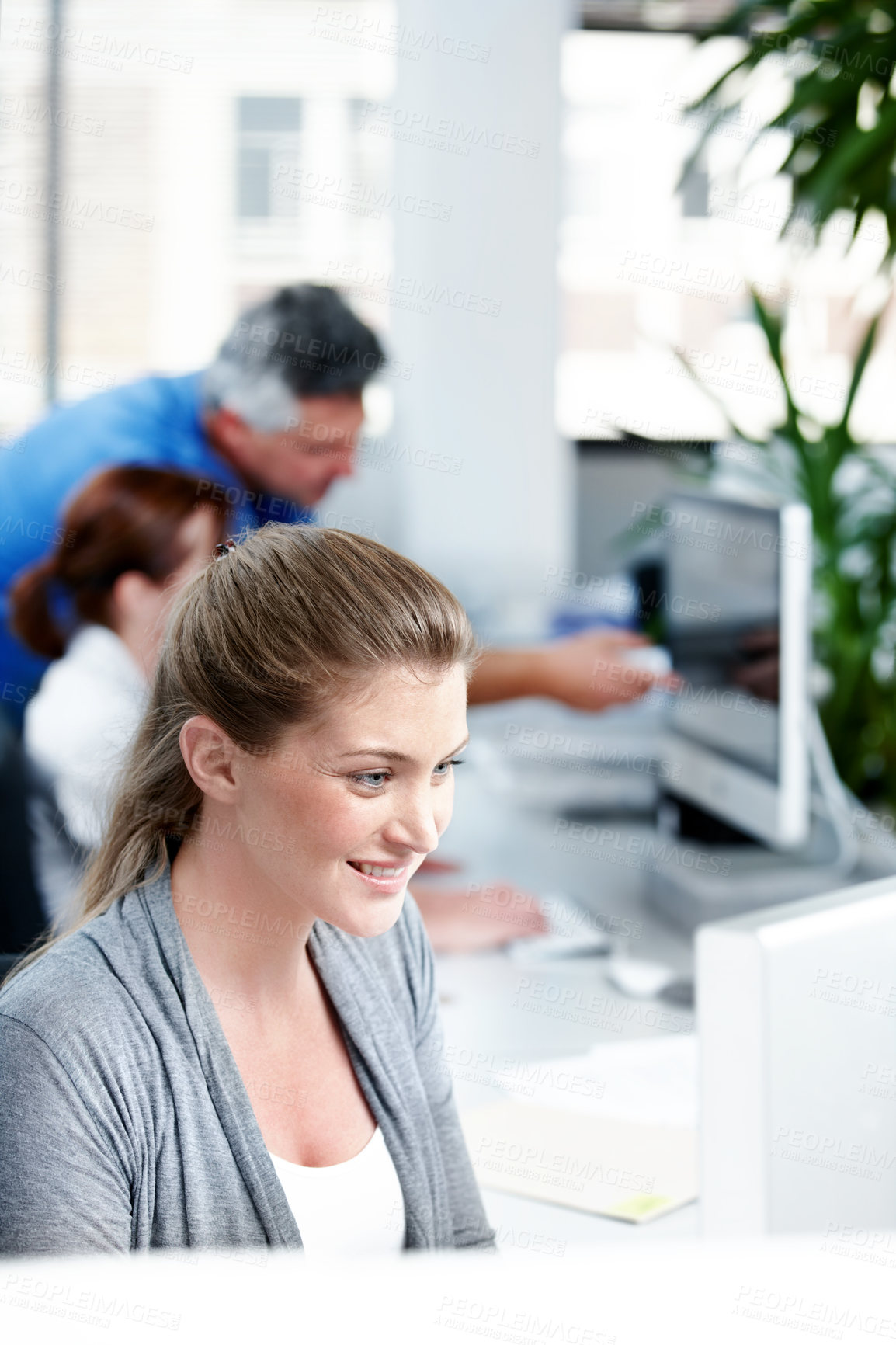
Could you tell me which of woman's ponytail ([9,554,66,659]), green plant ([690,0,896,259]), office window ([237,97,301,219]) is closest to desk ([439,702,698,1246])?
woman's ponytail ([9,554,66,659])

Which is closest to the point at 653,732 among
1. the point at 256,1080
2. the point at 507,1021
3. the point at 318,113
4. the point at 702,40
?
the point at 507,1021

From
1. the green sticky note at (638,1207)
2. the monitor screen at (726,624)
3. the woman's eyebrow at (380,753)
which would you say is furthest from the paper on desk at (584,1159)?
the monitor screen at (726,624)

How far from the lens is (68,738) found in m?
1.96

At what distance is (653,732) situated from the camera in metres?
3.07

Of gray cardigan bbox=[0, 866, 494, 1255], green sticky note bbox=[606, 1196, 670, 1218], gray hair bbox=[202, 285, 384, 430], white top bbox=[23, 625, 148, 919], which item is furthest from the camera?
gray hair bbox=[202, 285, 384, 430]

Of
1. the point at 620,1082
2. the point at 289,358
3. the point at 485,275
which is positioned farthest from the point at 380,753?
the point at 485,275

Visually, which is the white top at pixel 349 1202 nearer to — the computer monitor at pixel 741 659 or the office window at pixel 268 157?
the computer monitor at pixel 741 659

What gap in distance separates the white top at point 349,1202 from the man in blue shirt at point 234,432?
1.55 meters

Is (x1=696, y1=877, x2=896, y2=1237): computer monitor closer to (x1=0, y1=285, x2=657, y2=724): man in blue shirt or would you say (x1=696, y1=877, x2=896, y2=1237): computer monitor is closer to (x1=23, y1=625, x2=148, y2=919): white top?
(x1=23, y1=625, x2=148, y2=919): white top

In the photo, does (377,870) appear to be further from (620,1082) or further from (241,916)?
(620,1082)

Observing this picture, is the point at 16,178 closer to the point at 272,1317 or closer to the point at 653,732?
the point at 653,732

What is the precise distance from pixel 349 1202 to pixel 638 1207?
41cm

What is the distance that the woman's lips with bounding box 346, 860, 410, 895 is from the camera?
104 centimetres

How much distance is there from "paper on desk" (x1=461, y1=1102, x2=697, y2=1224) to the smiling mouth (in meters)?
0.52
